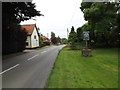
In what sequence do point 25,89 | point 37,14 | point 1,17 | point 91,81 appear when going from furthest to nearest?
1. point 37,14
2. point 1,17
3. point 91,81
4. point 25,89

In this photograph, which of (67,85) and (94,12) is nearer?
(67,85)

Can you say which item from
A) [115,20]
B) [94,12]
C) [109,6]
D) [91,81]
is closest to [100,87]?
[91,81]

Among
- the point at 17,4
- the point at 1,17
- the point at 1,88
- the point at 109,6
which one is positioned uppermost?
the point at 109,6

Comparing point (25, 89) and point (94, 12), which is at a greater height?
point (94, 12)

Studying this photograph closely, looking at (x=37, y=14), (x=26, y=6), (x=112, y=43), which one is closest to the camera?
(x=26, y=6)

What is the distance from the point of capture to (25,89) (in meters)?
5.27

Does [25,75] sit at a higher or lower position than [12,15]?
lower

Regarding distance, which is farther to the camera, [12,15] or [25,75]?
[12,15]

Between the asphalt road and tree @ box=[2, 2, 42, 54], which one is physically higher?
tree @ box=[2, 2, 42, 54]

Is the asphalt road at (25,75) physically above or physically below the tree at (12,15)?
below

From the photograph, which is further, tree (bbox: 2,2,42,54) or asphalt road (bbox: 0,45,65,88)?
tree (bbox: 2,2,42,54)

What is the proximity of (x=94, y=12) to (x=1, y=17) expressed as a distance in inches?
530

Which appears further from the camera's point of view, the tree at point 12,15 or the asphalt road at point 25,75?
the tree at point 12,15

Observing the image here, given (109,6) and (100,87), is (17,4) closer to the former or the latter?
(100,87)
